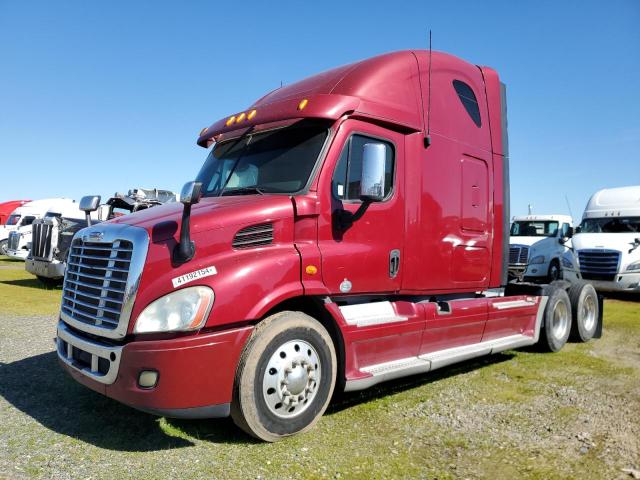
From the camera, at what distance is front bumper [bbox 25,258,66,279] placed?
12.2 meters

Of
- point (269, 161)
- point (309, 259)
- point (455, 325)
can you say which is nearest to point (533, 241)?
point (455, 325)

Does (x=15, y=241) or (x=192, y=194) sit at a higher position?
(x=192, y=194)

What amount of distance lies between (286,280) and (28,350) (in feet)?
15.1

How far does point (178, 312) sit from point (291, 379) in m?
1.03

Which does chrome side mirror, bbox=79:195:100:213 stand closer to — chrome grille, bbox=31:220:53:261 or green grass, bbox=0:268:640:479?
green grass, bbox=0:268:640:479

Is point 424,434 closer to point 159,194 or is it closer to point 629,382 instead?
point 629,382

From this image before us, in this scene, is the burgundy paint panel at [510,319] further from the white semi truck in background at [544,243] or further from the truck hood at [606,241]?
the truck hood at [606,241]

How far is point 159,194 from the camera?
15398 millimetres

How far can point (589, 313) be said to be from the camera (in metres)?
8.30

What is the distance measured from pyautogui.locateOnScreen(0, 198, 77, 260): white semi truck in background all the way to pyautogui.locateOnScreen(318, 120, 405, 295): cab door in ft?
60.9

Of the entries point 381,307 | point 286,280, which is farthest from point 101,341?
point 381,307

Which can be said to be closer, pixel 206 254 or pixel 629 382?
pixel 206 254

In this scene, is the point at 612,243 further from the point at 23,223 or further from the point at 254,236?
the point at 23,223

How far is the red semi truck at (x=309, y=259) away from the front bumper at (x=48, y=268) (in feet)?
28.0
